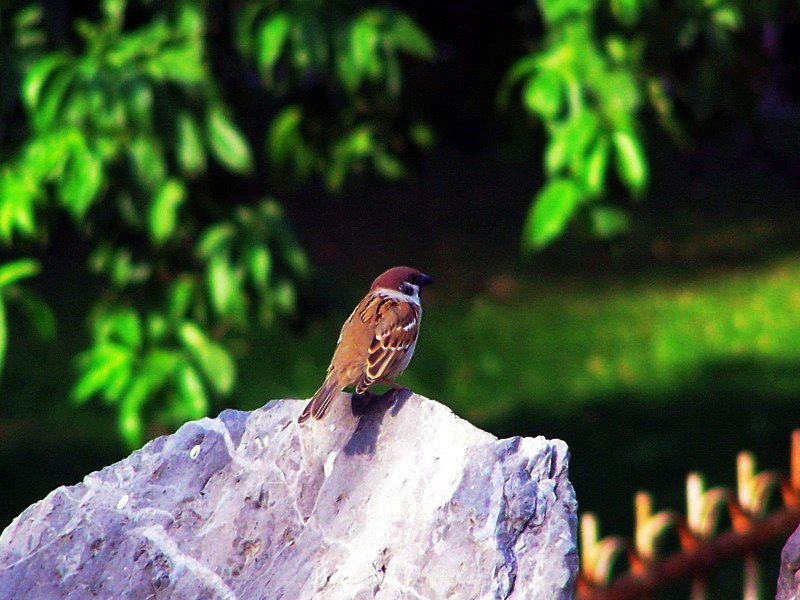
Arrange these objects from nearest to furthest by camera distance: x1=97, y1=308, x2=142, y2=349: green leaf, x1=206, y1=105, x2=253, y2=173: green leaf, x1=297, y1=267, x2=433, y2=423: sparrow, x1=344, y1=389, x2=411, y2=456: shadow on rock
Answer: x1=344, y1=389, x2=411, y2=456: shadow on rock < x1=297, y1=267, x2=433, y2=423: sparrow < x1=206, y1=105, x2=253, y2=173: green leaf < x1=97, y1=308, x2=142, y2=349: green leaf

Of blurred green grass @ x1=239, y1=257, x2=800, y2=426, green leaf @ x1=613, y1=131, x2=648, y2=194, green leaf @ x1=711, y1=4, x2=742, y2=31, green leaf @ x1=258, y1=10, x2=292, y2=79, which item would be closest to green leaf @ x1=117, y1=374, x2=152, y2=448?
green leaf @ x1=258, y1=10, x2=292, y2=79

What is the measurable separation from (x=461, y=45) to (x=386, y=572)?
299cm

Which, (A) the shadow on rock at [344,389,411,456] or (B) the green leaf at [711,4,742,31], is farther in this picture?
(B) the green leaf at [711,4,742,31]

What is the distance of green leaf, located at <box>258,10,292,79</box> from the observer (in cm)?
434

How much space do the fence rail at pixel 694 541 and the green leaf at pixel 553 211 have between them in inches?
37.5

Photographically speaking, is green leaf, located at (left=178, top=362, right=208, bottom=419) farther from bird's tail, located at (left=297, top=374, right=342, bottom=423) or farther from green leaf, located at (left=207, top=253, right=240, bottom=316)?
bird's tail, located at (left=297, top=374, right=342, bottom=423)

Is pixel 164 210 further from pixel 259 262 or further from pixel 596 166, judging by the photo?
pixel 596 166

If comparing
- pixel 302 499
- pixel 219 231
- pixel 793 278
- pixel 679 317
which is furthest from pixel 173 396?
pixel 793 278

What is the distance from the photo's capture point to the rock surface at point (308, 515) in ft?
9.59

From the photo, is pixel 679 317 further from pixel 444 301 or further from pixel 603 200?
pixel 603 200

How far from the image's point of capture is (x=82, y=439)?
30.1ft

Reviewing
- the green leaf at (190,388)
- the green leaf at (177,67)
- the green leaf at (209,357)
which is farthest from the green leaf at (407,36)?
the green leaf at (190,388)

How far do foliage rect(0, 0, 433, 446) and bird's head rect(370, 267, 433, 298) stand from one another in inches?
21.4

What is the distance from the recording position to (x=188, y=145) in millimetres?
4387
